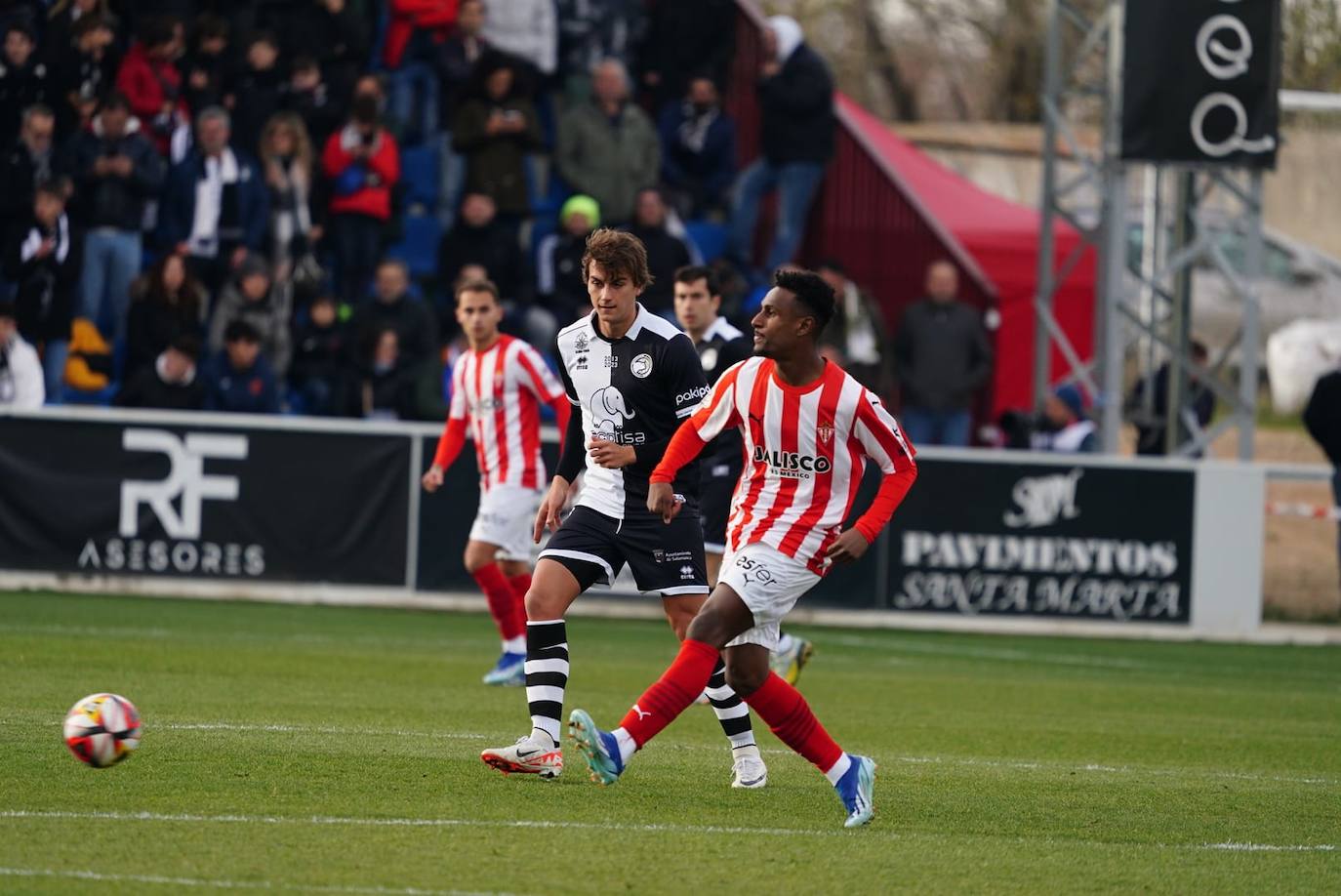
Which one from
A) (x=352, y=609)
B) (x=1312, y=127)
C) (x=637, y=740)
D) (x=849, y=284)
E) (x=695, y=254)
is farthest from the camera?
(x=1312, y=127)

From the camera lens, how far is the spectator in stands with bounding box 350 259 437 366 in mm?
17797

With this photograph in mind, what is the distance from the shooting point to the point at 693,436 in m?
7.70

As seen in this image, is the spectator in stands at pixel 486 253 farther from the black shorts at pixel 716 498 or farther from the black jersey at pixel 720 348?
the black jersey at pixel 720 348

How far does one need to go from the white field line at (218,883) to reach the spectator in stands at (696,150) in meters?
14.9

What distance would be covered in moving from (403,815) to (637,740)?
3.11 feet

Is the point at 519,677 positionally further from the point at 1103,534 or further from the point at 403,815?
the point at 1103,534

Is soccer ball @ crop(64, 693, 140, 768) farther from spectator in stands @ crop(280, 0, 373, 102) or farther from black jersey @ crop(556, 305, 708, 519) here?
spectator in stands @ crop(280, 0, 373, 102)

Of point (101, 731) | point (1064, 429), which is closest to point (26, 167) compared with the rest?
point (1064, 429)

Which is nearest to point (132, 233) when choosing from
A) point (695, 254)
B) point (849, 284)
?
point (695, 254)

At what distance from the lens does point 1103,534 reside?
680 inches

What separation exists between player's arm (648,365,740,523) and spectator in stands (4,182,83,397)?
10535mm

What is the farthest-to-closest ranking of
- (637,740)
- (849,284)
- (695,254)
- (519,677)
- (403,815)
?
(849,284) < (695,254) < (519,677) < (637,740) < (403,815)

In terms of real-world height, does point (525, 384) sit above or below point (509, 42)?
below

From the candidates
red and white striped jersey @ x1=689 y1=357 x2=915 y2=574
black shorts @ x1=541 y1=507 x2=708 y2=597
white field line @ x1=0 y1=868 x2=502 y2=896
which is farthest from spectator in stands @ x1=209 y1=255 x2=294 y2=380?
white field line @ x1=0 y1=868 x2=502 y2=896
